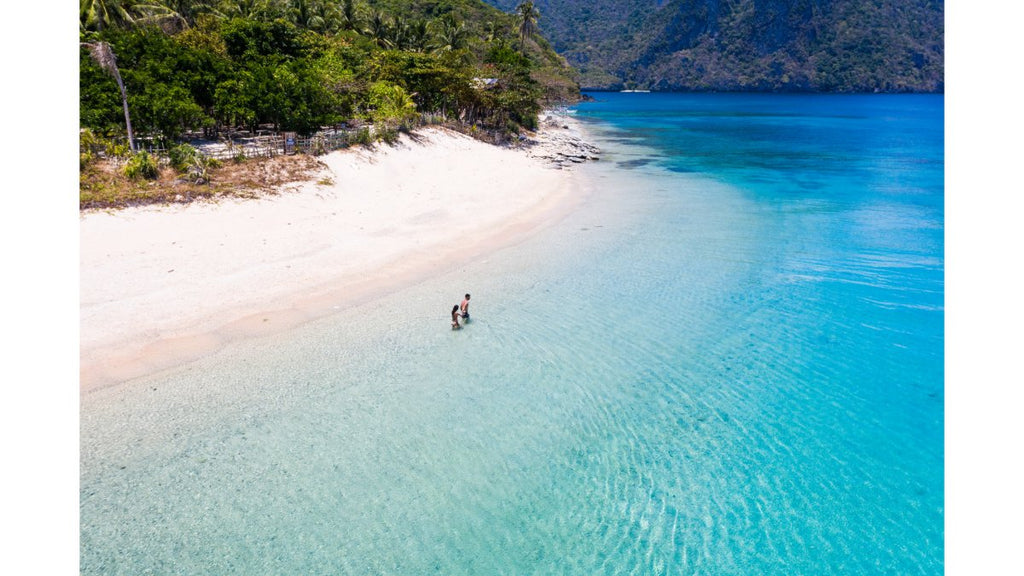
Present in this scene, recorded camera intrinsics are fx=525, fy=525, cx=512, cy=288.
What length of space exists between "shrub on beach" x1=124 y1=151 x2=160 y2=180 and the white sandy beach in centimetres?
337

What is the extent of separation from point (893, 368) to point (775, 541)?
909 cm

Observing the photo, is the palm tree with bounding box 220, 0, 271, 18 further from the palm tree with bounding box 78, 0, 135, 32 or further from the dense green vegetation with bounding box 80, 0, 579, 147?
the palm tree with bounding box 78, 0, 135, 32

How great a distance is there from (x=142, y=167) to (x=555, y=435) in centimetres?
2359

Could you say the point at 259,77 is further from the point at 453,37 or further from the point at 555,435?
the point at 453,37

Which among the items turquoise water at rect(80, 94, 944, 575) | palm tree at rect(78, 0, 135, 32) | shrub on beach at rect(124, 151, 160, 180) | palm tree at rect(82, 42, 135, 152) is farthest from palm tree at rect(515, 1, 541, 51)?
turquoise water at rect(80, 94, 944, 575)

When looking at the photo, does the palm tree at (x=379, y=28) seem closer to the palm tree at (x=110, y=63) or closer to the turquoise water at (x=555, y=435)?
the palm tree at (x=110, y=63)

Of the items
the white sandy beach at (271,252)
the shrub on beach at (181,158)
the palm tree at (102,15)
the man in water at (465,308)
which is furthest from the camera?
the palm tree at (102,15)

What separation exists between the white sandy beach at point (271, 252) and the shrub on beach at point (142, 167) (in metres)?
3.37

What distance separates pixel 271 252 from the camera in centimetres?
2066

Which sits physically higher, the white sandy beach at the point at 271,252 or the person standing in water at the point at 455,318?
the white sandy beach at the point at 271,252

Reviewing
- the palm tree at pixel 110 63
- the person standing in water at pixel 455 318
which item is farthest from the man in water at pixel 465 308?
the palm tree at pixel 110 63

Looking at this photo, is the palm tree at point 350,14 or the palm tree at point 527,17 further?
the palm tree at point 527,17

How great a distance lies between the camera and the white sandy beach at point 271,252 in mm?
15023

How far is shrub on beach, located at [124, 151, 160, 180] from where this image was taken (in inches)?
949
